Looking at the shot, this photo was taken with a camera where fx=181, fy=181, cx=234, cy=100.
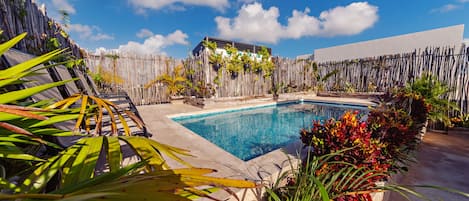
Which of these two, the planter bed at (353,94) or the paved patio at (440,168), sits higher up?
the planter bed at (353,94)

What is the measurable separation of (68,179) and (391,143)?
3.09 m

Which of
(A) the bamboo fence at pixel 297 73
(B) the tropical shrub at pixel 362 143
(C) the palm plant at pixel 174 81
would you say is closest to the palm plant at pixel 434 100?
(A) the bamboo fence at pixel 297 73

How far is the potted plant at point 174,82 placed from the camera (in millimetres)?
7926

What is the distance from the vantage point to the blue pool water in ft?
12.9

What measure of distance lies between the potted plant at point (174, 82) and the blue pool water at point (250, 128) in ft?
8.11

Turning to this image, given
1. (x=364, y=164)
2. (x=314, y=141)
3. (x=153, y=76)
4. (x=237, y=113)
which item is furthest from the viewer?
(x=153, y=76)

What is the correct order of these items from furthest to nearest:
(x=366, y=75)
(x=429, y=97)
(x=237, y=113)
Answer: (x=366, y=75)
(x=237, y=113)
(x=429, y=97)

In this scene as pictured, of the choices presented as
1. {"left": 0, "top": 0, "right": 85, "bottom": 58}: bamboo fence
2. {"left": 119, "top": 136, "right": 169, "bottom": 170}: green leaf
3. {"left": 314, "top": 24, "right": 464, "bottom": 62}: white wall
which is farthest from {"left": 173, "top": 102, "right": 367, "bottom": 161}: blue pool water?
{"left": 314, "top": 24, "right": 464, "bottom": 62}: white wall

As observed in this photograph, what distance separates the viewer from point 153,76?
7.91 metres

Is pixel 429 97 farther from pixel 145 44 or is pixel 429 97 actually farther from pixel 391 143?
pixel 145 44

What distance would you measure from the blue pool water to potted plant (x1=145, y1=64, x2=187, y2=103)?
247 cm

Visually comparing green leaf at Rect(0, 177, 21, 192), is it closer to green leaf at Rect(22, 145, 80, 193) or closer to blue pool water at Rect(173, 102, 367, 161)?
green leaf at Rect(22, 145, 80, 193)

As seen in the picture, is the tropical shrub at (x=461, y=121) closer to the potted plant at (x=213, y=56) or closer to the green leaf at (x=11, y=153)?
the green leaf at (x=11, y=153)

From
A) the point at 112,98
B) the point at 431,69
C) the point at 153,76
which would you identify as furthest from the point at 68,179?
the point at 431,69
